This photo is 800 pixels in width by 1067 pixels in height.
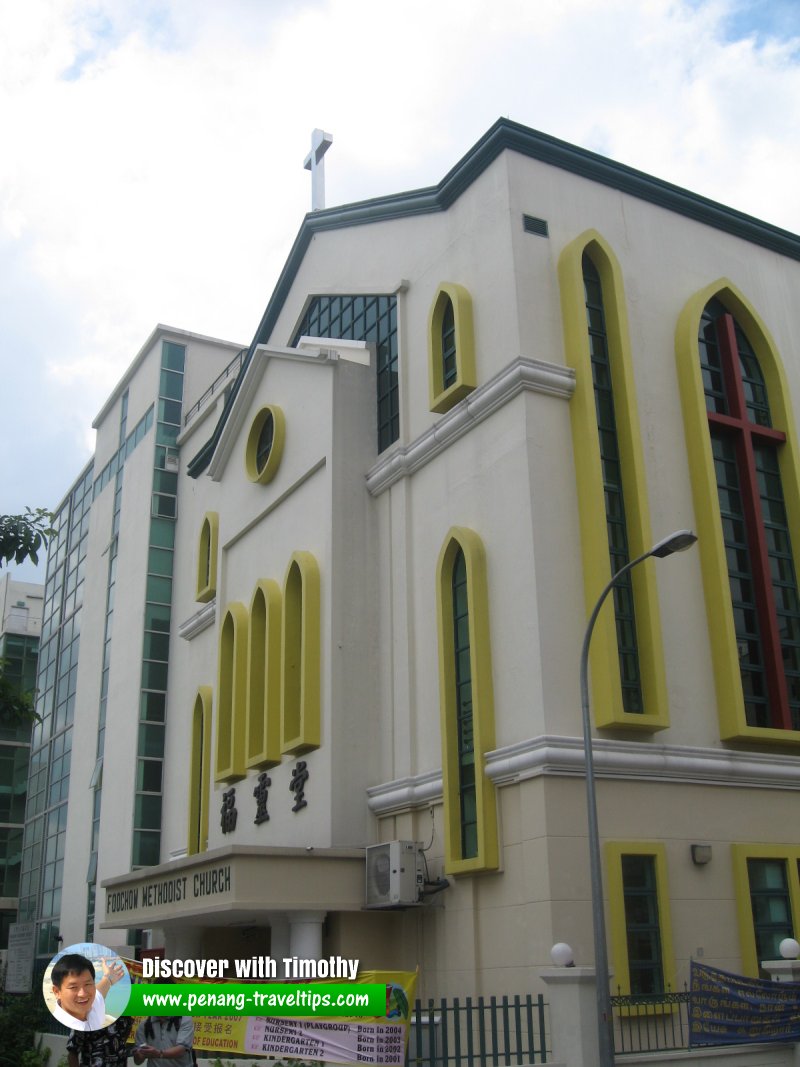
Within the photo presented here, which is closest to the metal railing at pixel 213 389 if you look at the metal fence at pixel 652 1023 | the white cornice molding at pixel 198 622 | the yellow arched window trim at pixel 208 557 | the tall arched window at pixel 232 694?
the yellow arched window trim at pixel 208 557

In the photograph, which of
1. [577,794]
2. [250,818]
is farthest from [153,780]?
[577,794]

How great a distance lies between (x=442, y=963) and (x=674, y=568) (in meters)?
7.33

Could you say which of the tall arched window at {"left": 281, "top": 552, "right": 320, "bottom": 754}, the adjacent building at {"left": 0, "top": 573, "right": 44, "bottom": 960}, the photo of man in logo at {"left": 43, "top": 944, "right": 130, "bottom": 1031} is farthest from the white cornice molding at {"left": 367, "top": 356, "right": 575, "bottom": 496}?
the adjacent building at {"left": 0, "top": 573, "right": 44, "bottom": 960}

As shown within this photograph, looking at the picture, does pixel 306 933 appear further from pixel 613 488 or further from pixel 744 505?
pixel 744 505

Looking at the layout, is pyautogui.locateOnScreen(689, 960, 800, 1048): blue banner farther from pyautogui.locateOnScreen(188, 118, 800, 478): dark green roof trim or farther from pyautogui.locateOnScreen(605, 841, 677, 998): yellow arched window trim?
pyautogui.locateOnScreen(188, 118, 800, 478): dark green roof trim

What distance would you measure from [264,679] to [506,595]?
25.4 feet

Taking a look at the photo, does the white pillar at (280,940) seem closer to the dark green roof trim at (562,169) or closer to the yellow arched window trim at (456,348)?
the yellow arched window trim at (456,348)

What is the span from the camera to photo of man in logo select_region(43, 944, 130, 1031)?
25.0 ft

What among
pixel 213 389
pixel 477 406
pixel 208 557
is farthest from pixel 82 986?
pixel 213 389

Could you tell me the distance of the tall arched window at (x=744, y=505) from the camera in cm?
1884

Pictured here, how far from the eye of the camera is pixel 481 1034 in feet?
42.9

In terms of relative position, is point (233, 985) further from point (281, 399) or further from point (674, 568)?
point (281, 399)

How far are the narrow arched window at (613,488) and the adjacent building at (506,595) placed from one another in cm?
5

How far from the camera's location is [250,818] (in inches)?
931
